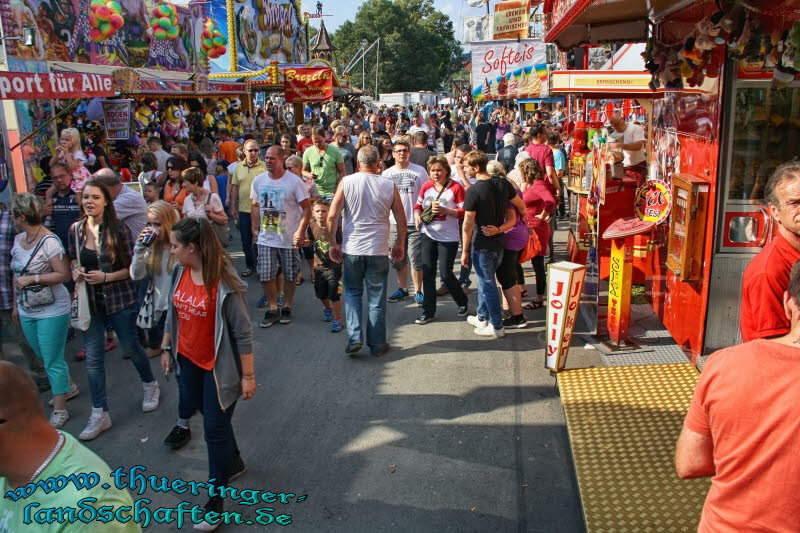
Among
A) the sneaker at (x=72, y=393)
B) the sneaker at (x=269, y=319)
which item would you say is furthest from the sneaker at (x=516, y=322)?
the sneaker at (x=72, y=393)

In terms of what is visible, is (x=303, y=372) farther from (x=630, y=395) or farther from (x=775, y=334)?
(x=775, y=334)

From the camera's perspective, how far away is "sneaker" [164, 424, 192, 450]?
4.73 metres

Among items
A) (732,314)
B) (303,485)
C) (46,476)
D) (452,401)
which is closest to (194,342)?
(303,485)

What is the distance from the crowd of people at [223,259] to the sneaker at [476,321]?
1.3 inches

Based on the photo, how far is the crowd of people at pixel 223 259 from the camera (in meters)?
3.93

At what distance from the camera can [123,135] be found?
1371 cm

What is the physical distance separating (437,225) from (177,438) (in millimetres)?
3544

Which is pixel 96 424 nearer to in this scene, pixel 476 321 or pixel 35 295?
pixel 35 295

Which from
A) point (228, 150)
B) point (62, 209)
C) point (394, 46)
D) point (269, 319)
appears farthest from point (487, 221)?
point (394, 46)

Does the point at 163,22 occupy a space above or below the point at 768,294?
above

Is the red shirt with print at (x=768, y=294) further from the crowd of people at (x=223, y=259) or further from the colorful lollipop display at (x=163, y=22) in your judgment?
the colorful lollipop display at (x=163, y=22)

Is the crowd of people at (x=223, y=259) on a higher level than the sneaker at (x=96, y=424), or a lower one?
higher

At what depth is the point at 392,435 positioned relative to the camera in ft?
16.0

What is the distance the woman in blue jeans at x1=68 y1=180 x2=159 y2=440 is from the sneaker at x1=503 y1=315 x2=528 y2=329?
143 inches
